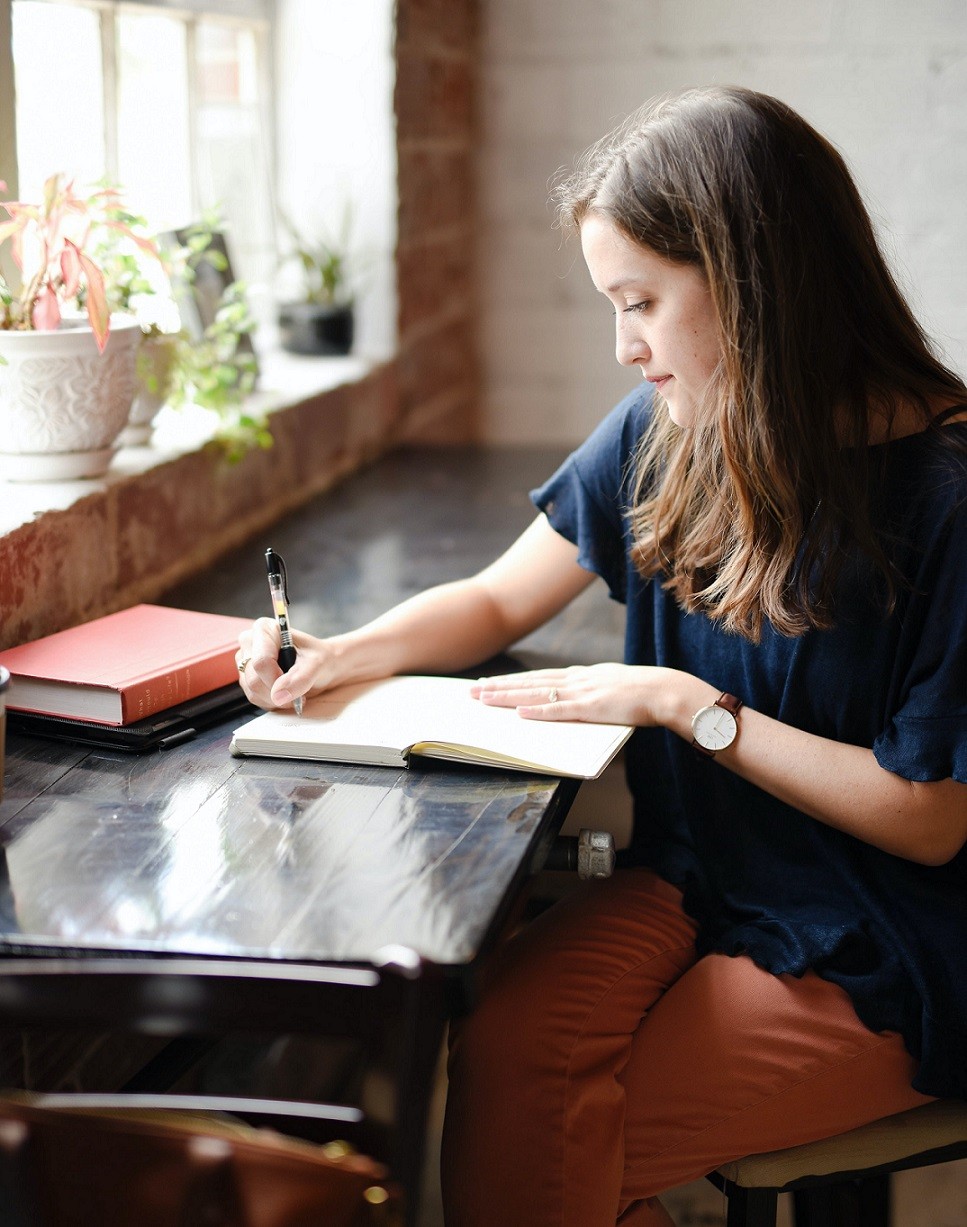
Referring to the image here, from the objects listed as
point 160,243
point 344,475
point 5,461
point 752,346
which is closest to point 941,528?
point 752,346

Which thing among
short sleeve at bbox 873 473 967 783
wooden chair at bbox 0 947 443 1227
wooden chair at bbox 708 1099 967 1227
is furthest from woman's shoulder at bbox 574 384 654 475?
wooden chair at bbox 0 947 443 1227

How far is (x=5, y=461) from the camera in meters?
1.58

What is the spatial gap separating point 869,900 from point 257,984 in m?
0.70

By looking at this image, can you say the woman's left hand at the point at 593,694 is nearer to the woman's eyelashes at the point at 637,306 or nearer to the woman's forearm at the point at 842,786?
the woman's forearm at the point at 842,786

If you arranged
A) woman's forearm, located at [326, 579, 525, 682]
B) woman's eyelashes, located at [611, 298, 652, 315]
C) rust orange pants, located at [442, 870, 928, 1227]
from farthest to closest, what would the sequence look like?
woman's forearm, located at [326, 579, 525, 682] → woman's eyelashes, located at [611, 298, 652, 315] → rust orange pants, located at [442, 870, 928, 1227]

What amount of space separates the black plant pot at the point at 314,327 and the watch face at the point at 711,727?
1.64 m

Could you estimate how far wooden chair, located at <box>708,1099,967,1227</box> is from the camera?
1.18 m

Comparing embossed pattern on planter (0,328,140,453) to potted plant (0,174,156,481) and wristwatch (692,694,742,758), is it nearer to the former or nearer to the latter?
potted plant (0,174,156,481)

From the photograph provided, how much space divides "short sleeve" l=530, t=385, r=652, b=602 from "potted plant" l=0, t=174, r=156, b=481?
0.53 m

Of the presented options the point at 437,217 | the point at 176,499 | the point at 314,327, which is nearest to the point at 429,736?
the point at 176,499

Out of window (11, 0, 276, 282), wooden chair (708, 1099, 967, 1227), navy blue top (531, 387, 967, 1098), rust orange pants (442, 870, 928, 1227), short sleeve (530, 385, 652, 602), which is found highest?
window (11, 0, 276, 282)

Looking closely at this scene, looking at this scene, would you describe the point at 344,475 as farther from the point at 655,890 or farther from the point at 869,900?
the point at 869,900

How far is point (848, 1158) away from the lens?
3.88 ft

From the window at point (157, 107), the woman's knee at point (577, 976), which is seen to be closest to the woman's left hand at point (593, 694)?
the woman's knee at point (577, 976)
